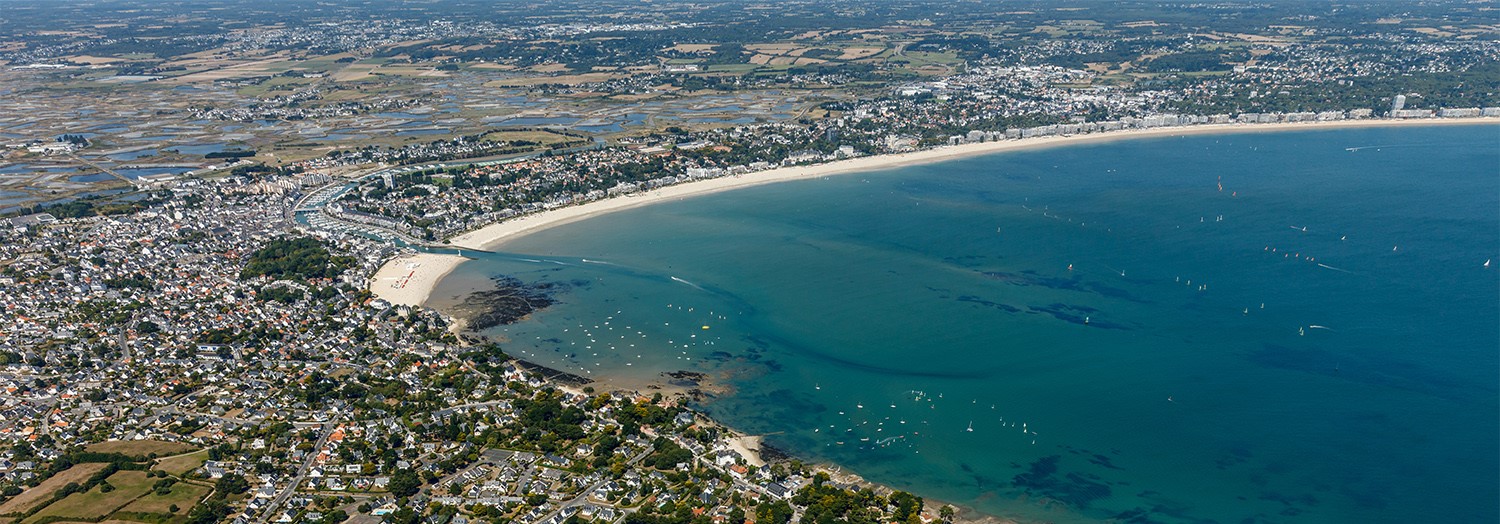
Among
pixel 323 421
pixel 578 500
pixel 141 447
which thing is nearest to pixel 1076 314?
pixel 578 500

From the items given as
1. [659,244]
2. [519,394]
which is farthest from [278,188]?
[519,394]

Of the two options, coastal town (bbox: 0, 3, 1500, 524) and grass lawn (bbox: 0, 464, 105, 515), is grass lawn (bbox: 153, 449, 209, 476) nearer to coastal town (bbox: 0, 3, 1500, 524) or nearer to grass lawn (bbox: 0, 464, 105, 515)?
coastal town (bbox: 0, 3, 1500, 524)

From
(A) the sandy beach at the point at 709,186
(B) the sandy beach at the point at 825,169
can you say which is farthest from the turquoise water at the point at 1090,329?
(B) the sandy beach at the point at 825,169

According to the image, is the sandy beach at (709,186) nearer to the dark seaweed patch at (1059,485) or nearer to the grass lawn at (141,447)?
the grass lawn at (141,447)

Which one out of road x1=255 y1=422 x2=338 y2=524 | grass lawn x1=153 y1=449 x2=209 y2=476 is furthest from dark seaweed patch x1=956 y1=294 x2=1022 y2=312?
grass lawn x1=153 y1=449 x2=209 y2=476

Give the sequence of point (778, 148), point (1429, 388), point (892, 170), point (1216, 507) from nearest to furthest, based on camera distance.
Result: point (1216, 507), point (1429, 388), point (892, 170), point (778, 148)

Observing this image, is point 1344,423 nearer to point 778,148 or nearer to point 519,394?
point 519,394

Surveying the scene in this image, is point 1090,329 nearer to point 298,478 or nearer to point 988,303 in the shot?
point 988,303
